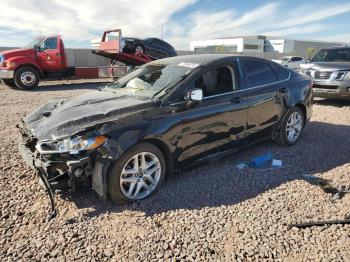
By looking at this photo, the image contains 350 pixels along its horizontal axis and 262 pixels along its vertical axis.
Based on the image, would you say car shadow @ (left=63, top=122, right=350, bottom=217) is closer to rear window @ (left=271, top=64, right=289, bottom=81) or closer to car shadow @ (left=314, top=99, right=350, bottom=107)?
rear window @ (left=271, top=64, right=289, bottom=81)

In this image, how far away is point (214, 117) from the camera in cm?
433

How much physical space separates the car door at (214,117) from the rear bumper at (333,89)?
227 inches

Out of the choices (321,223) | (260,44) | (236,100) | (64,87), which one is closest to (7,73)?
(64,87)

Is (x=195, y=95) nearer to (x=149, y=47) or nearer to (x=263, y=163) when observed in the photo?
(x=263, y=163)

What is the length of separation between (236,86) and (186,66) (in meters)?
0.79

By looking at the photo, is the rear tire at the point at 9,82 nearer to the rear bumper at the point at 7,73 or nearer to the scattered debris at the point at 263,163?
the rear bumper at the point at 7,73

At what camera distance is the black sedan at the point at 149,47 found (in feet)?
47.5

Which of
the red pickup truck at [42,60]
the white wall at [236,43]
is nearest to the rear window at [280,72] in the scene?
the red pickup truck at [42,60]

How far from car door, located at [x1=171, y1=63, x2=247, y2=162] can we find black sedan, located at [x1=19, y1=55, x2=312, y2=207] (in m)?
0.01

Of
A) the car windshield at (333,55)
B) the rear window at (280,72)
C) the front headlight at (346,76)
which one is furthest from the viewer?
the car windshield at (333,55)

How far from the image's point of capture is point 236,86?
4719 millimetres

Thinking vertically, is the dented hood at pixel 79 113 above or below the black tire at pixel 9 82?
above

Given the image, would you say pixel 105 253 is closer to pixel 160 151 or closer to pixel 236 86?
pixel 160 151

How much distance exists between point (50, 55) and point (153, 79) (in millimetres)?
10981
